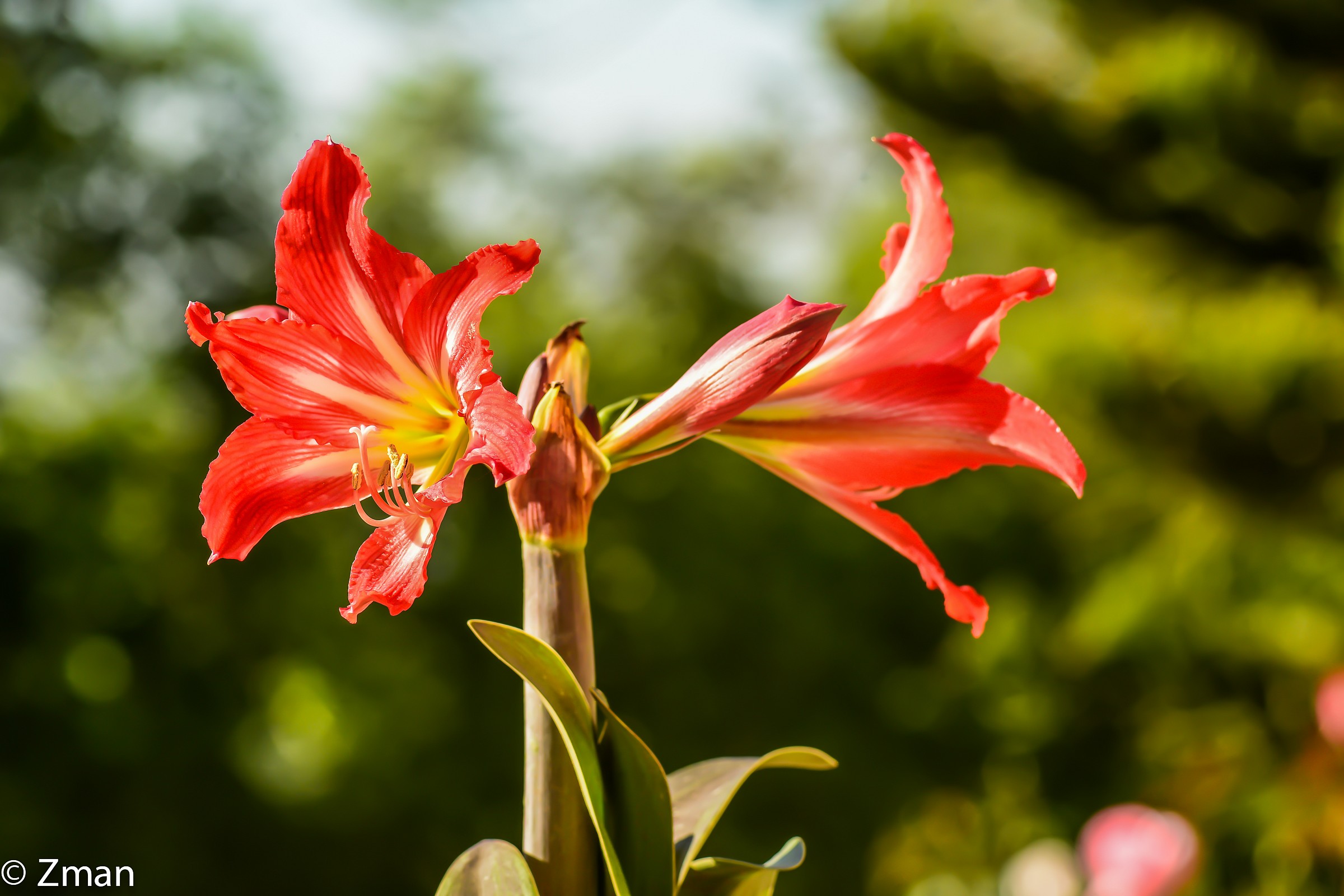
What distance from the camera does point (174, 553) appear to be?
2404 mm

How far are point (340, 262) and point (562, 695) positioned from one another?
0.14m

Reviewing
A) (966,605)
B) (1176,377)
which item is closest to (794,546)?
(1176,377)

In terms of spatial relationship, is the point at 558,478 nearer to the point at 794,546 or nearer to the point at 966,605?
the point at 966,605

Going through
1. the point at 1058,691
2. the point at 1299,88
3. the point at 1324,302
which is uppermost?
the point at 1299,88

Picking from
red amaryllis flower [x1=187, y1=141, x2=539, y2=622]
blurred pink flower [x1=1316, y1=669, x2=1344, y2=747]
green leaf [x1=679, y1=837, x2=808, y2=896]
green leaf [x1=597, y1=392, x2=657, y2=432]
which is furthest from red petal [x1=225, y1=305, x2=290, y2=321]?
blurred pink flower [x1=1316, y1=669, x2=1344, y2=747]

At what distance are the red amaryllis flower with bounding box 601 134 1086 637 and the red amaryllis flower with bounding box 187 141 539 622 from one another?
2.2 inches

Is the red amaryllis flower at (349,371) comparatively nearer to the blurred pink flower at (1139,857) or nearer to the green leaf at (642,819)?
the green leaf at (642,819)

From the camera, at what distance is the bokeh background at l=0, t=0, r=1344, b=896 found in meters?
2.28

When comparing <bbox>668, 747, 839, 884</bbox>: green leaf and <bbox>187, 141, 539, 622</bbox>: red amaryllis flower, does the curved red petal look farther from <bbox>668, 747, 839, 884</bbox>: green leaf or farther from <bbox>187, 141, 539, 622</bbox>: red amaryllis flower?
<bbox>668, 747, 839, 884</bbox>: green leaf

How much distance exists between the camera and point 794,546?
3.04 meters

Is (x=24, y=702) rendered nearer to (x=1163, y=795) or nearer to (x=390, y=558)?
(x=390, y=558)

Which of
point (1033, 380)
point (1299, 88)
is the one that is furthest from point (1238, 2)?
point (1033, 380)

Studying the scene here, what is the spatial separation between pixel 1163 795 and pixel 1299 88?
1.88 m

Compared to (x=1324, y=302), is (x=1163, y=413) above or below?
below
